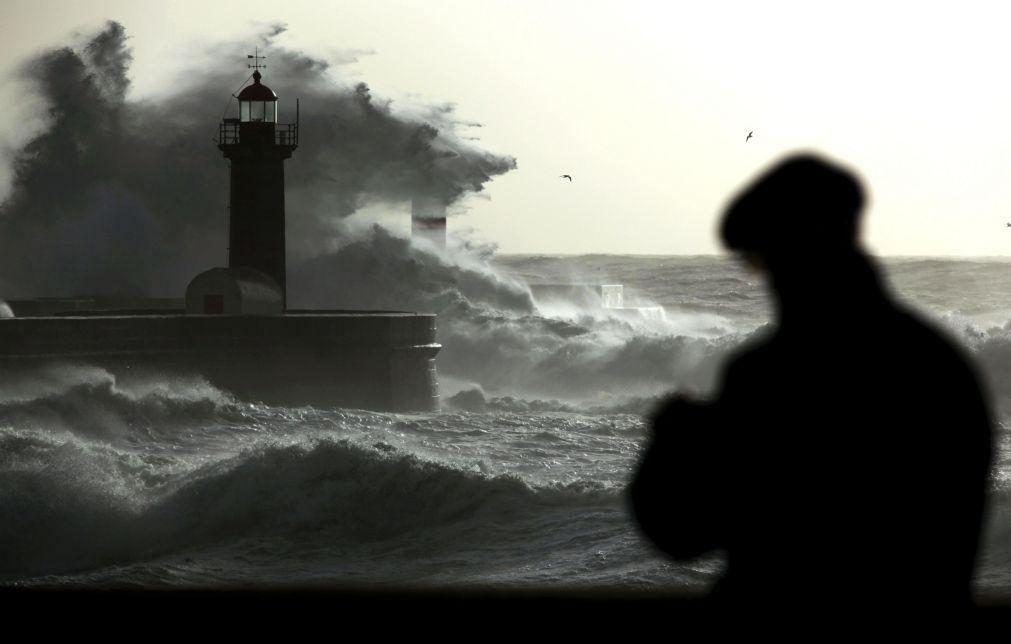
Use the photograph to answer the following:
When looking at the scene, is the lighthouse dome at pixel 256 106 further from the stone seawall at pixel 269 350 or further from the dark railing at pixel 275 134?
the stone seawall at pixel 269 350

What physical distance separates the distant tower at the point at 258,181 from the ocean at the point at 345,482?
8.28 feet

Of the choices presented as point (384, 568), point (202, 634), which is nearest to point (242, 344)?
point (384, 568)

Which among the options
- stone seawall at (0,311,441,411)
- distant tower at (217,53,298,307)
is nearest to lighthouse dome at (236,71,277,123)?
distant tower at (217,53,298,307)

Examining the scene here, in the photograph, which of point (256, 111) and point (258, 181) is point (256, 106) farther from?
point (258, 181)

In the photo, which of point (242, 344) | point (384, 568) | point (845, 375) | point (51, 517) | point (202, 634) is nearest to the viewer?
point (845, 375)

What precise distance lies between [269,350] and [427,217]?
10195mm

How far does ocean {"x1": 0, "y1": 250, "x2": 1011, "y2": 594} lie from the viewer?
34.2 ft

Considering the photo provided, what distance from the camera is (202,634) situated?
1794 mm

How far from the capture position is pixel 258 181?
2067 centimetres

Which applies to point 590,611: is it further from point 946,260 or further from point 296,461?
point 946,260

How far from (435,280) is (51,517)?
19.0m

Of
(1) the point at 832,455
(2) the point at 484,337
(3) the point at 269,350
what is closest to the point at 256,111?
(3) the point at 269,350

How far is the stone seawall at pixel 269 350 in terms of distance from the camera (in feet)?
57.6

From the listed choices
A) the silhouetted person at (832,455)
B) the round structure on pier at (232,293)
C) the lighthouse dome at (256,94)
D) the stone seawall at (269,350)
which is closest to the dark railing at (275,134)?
the lighthouse dome at (256,94)
